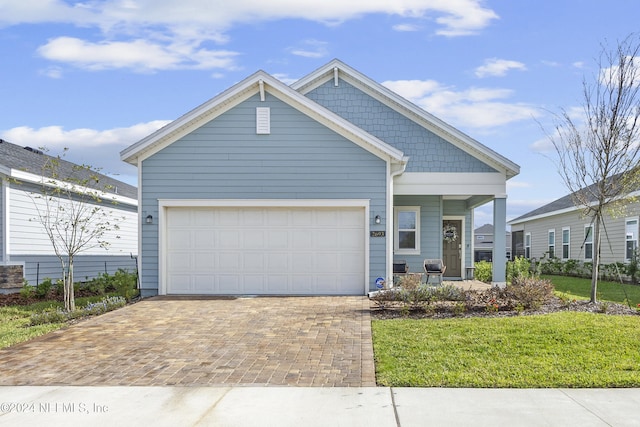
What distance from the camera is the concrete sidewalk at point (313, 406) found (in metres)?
5.38

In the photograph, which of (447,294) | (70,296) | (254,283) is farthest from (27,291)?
(447,294)

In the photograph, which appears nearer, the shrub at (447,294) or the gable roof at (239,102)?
the shrub at (447,294)

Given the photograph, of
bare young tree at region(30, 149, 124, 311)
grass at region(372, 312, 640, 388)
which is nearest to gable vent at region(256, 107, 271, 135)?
bare young tree at region(30, 149, 124, 311)

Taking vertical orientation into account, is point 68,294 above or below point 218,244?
below

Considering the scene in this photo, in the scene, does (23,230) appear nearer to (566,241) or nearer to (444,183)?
(444,183)

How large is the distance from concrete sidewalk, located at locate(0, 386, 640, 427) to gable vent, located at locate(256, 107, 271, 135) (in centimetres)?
864

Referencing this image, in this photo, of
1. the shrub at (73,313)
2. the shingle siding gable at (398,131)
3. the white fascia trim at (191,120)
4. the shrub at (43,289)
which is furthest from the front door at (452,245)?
the shrub at (43,289)

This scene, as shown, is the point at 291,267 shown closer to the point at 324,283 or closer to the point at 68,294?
the point at 324,283

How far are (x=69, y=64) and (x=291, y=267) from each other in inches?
290

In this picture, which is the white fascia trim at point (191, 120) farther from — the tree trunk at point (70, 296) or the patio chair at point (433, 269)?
the patio chair at point (433, 269)

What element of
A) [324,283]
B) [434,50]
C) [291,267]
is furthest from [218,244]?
[434,50]

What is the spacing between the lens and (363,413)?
5570 mm

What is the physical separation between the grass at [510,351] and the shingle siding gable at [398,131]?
20.6 ft

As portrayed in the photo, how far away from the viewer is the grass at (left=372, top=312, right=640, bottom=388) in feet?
21.7
